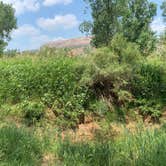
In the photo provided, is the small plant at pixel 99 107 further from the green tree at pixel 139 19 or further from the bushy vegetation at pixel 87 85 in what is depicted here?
the green tree at pixel 139 19

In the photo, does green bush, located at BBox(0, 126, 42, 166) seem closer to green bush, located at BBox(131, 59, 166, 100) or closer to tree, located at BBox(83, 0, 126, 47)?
green bush, located at BBox(131, 59, 166, 100)

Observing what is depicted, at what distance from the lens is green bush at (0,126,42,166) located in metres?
7.42

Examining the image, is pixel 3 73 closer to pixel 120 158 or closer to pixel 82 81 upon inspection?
pixel 82 81

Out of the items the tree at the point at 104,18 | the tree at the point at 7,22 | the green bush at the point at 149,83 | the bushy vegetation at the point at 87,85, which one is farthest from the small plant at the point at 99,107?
the tree at the point at 7,22

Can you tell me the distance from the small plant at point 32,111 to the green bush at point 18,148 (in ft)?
5.00

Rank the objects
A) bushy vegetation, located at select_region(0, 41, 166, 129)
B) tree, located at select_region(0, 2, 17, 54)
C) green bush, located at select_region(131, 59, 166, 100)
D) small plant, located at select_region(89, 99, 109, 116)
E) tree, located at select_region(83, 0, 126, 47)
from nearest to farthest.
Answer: bushy vegetation, located at select_region(0, 41, 166, 129)
small plant, located at select_region(89, 99, 109, 116)
green bush, located at select_region(131, 59, 166, 100)
tree, located at select_region(83, 0, 126, 47)
tree, located at select_region(0, 2, 17, 54)

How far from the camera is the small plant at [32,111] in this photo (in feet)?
33.1

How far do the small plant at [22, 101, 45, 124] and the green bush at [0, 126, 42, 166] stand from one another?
60.0 inches

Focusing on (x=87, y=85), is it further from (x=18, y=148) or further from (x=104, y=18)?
(x=104, y=18)

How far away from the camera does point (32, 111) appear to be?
33.2 feet

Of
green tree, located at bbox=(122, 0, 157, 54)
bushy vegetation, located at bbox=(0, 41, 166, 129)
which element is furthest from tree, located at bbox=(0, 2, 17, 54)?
bushy vegetation, located at bbox=(0, 41, 166, 129)

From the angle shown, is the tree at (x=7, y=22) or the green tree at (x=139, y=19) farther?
the tree at (x=7, y=22)

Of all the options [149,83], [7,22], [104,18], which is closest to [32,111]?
[149,83]

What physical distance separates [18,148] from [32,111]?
247 cm
